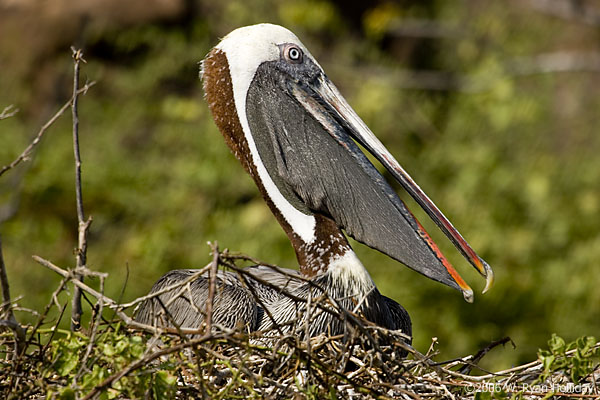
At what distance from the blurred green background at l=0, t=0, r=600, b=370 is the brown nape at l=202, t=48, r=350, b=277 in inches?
142

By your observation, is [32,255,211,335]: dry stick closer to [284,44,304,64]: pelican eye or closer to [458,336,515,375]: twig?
[458,336,515,375]: twig

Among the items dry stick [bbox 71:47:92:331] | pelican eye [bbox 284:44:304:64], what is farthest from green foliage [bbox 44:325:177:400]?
pelican eye [bbox 284:44:304:64]

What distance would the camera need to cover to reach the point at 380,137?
8.52 metres

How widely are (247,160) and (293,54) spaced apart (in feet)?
1.52

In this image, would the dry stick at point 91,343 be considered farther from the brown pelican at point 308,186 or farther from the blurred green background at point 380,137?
the blurred green background at point 380,137

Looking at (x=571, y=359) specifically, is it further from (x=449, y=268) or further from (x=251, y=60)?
(x=251, y=60)

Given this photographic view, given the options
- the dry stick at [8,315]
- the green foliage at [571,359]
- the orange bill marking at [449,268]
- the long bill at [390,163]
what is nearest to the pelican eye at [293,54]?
the long bill at [390,163]

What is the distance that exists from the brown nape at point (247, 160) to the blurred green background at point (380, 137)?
11.9 feet

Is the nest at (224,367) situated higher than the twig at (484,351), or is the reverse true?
the nest at (224,367)

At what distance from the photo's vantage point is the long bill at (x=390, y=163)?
128 inches

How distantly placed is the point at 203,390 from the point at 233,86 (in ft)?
5.03

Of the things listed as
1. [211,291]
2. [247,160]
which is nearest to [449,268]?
[247,160]

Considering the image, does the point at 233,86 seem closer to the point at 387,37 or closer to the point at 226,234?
the point at 226,234

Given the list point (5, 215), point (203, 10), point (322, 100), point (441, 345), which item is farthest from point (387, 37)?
point (322, 100)
